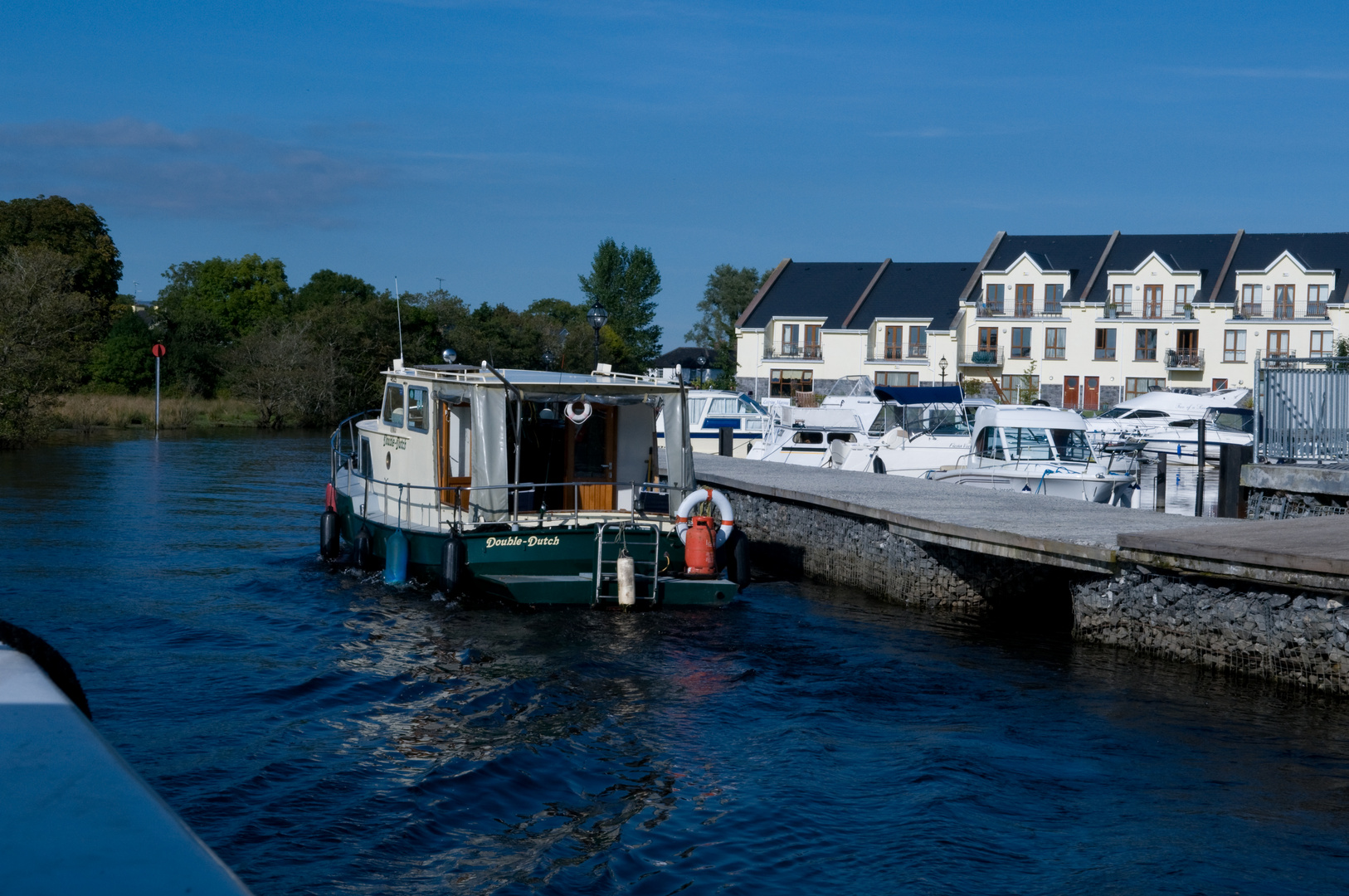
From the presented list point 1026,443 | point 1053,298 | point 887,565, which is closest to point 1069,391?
point 1053,298

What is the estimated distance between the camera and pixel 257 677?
1180 centimetres

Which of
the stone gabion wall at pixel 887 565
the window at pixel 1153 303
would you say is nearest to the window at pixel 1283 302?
the window at pixel 1153 303

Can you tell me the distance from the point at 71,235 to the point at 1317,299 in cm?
6695

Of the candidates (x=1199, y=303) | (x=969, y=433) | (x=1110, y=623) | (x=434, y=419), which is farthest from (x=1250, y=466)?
(x=1199, y=303)

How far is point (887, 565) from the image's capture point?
17.1 meters

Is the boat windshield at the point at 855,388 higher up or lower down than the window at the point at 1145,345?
lower down

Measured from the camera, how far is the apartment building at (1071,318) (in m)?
63.6

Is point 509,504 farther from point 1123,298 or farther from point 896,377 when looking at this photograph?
point 1123,298

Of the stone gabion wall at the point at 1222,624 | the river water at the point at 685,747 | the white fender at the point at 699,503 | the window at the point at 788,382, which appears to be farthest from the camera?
the window at the point at 788,382

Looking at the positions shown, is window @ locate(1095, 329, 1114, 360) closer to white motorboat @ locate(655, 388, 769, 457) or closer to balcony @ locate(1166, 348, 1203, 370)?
balcony @ locate(1166, 348, 1203, 370)

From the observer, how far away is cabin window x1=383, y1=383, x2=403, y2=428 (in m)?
17.5

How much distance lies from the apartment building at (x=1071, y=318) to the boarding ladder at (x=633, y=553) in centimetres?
5113

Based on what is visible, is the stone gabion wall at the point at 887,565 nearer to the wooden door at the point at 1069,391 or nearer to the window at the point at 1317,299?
the wooden door at the point at 1069,391

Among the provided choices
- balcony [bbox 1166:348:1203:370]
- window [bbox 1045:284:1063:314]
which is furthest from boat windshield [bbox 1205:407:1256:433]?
window [bbox 1045:284:1063:314]
